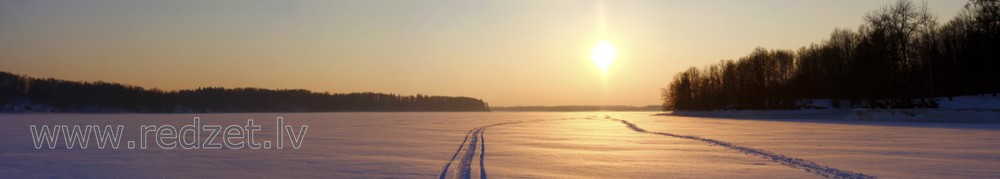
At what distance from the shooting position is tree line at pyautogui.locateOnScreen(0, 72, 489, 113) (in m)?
124

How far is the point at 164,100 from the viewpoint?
138875 mm

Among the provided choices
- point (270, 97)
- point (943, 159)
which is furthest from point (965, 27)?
point (270, 97)

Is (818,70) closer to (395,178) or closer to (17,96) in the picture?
(395,178)

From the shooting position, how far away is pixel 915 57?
5666 cm

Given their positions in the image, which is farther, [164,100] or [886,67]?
[164,100]

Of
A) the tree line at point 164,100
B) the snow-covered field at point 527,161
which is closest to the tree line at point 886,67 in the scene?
the snow-covered field at point 527,161

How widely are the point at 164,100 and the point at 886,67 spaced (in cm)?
13966

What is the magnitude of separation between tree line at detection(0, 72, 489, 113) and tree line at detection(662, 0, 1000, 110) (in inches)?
4448

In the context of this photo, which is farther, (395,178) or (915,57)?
(915,57)

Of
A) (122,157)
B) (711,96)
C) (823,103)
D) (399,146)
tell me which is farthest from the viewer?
(711,96)

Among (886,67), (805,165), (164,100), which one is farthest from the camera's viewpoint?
(164,100)

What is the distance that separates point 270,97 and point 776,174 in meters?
164

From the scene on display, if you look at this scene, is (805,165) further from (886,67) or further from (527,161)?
(886,67)

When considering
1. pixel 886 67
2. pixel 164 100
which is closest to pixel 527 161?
pixel 886 67
